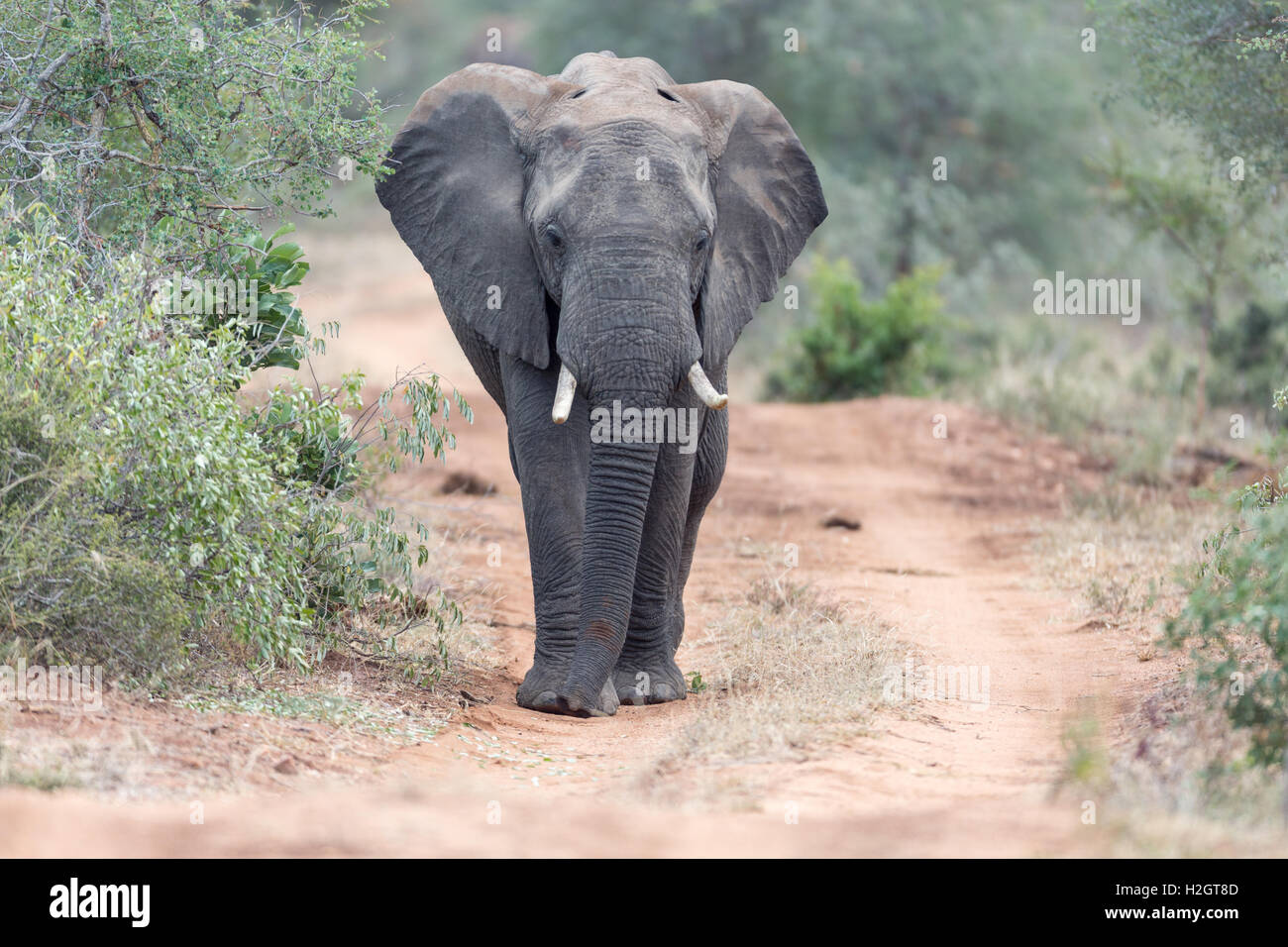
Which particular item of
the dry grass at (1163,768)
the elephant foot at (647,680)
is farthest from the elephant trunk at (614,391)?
the dry grass at (1163,768)

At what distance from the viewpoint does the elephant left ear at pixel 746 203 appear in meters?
6.78

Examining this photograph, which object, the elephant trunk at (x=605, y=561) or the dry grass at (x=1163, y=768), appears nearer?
the dry grass at (x=1163, y=768)

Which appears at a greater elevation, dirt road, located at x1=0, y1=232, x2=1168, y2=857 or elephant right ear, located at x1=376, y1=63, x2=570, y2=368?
elephant right ear, located at x1=376, y1=63, x2=570, y2=368

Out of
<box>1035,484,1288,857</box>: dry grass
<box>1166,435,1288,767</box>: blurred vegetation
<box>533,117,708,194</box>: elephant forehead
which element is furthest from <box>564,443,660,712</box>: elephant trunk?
<box>1166,435,1288,767</box>: blurred vegetation

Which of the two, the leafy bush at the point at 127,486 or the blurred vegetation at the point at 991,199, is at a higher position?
the blurred vegetation at the point at 991,199

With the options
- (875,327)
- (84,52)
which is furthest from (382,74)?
(84,52)

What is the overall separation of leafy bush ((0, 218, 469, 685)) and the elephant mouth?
43.1 inches

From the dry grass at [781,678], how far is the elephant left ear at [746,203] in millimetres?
1436

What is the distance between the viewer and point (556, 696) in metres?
6.48

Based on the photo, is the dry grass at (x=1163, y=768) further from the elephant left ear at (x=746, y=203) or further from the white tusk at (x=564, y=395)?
the white tusk at (x=564, y=395)

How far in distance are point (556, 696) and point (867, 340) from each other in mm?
10136

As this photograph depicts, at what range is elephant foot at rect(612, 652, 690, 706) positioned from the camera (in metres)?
6.81
